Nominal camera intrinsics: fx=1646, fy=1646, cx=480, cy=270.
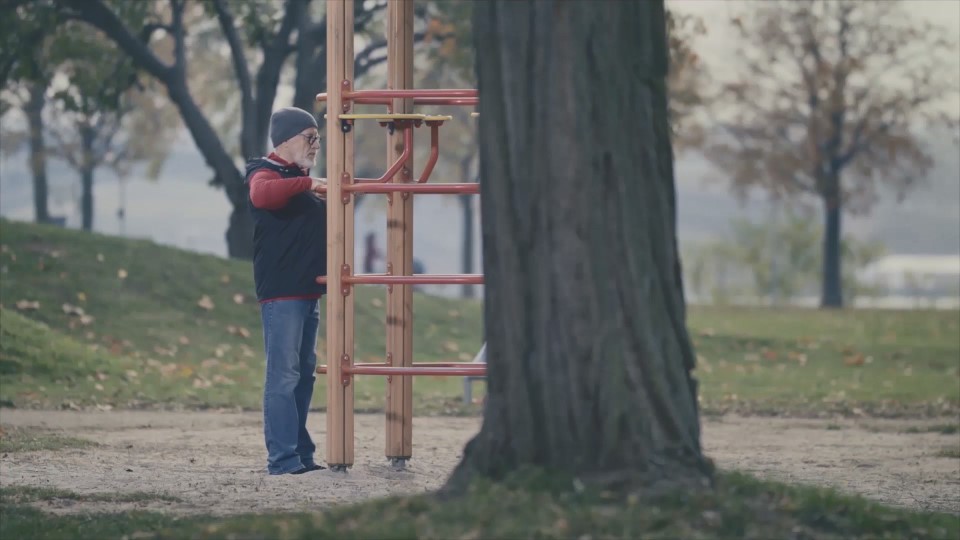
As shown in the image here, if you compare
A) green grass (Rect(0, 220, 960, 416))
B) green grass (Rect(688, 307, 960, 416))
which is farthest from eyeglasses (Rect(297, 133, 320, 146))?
green grass (Rect(688, 307, 960, 416))

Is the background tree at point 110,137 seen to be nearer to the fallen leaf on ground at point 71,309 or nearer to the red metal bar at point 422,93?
the fallen leaf on ground at point 71,309

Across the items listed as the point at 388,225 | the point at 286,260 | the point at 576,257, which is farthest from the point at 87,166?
the point at 576,257

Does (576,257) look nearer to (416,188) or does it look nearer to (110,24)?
→ (416,188)

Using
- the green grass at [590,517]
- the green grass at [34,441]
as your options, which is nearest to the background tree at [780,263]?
the green grass at [34,441]

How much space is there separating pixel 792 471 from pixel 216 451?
3403 millimetres

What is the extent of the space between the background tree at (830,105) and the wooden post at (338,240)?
116ft

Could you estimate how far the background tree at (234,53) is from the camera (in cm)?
2381

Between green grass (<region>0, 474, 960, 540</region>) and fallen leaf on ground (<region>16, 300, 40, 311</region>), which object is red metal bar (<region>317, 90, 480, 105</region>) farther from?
fallen leaf on ground (<region>16, 300, 40, 311</region>)

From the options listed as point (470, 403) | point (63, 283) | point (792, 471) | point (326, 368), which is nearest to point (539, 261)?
point (326, 368)

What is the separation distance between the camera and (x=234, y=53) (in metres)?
24.3

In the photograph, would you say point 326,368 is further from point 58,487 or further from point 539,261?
point 539,261

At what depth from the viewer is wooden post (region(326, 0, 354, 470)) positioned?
8.11 m

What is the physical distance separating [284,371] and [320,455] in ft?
6.04

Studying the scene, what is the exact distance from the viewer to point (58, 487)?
770cm
